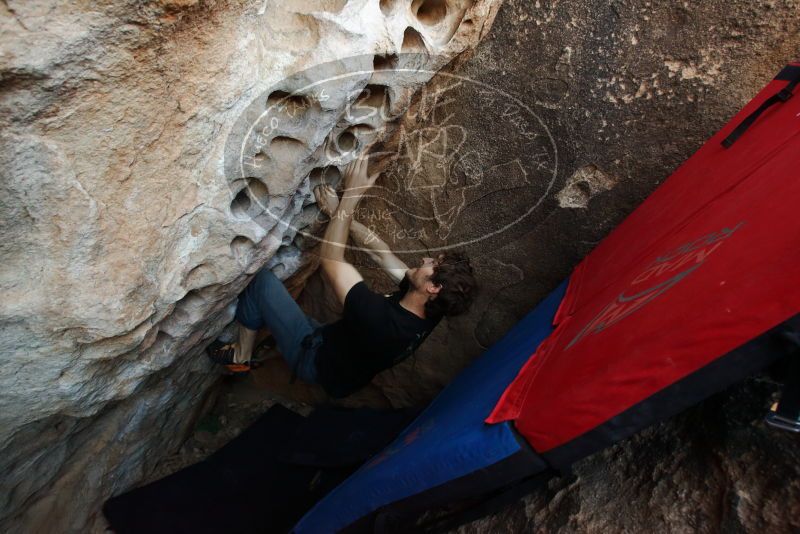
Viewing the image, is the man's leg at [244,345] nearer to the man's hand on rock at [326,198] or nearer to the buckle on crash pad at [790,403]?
the man's hand on rock at [326,198]

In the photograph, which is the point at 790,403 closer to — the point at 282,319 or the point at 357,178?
the point at 357,178

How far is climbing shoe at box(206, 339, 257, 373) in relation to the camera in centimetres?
167

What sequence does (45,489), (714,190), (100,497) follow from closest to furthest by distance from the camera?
(714,190), (45,489), (100,497)

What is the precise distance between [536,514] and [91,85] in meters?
1.07

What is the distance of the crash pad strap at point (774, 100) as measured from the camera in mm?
1059

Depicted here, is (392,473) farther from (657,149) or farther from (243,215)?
(657,149)

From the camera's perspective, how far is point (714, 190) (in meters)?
1.07

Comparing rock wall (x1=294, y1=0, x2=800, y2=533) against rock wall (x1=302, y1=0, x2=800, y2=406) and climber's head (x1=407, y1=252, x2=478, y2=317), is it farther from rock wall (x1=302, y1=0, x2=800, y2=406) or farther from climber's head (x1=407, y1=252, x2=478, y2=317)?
climber's head (x1=407, y1=252, x2=478, y2=317)

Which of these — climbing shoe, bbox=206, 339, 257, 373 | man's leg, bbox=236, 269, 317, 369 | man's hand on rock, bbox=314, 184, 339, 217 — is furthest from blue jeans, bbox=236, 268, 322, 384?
man's hand on rock, bbox=314, 184, 339, 217

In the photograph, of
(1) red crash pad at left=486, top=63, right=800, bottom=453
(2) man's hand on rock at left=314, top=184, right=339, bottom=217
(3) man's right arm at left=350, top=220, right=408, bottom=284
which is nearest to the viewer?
(1) red crash pad at left=486, top=63, right=800, bottom=453

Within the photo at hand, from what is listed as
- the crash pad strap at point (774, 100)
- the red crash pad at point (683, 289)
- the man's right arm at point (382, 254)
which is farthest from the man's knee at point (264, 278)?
the crash pad strap at point (774, 100)

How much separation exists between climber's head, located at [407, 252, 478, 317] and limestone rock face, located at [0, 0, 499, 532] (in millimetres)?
335

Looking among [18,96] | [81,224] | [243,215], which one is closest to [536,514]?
[243,215]

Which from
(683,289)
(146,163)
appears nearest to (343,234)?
(146,163)
